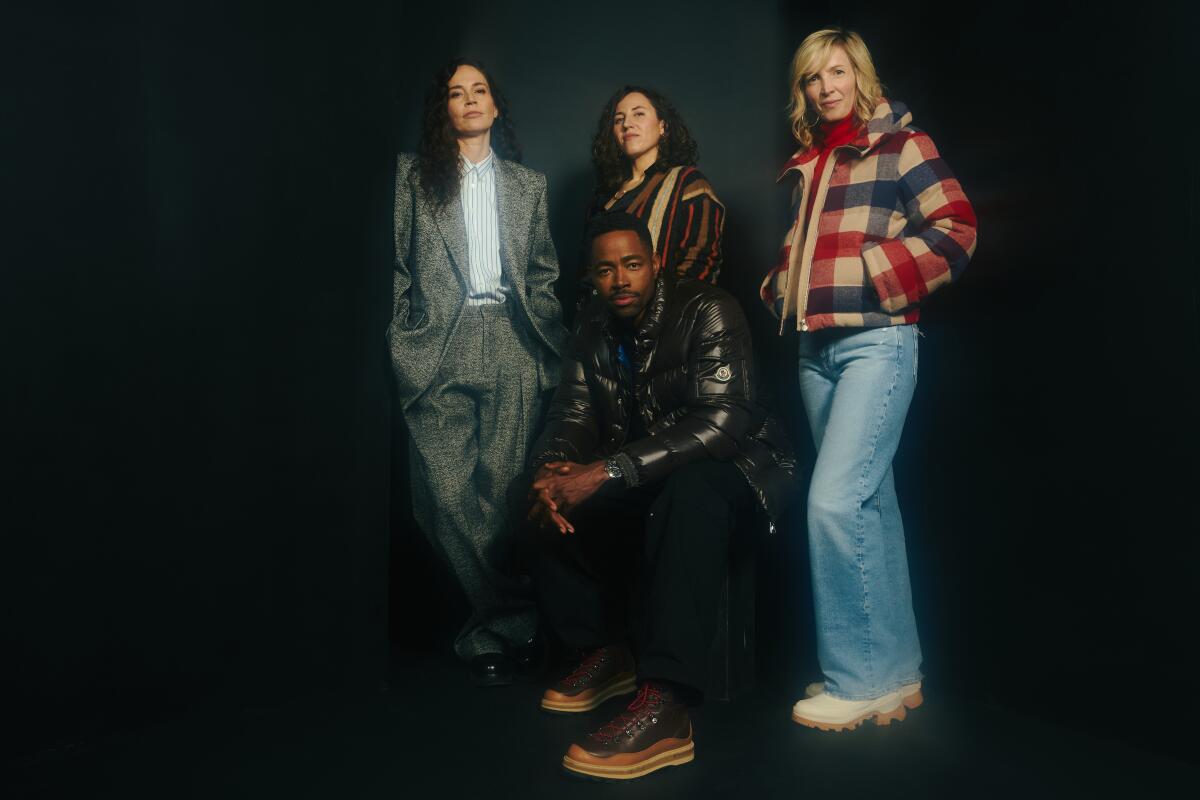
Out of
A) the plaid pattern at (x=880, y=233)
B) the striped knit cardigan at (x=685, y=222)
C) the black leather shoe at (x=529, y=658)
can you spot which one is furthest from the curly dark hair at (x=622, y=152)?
the black leather shoe at (x=529, y=658)

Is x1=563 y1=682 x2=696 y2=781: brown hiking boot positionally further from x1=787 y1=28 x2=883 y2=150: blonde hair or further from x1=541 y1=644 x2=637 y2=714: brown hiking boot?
x1=787 y1=28 x2=883 y2=150: blonde hair

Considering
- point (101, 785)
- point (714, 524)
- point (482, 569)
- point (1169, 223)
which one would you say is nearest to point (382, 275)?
point (482, 569)

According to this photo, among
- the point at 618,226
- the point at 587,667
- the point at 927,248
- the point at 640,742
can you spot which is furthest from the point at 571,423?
the point at 927,248

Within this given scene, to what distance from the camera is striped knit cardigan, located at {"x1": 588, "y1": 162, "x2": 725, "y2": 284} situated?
121 inches

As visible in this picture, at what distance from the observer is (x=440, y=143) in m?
3.22

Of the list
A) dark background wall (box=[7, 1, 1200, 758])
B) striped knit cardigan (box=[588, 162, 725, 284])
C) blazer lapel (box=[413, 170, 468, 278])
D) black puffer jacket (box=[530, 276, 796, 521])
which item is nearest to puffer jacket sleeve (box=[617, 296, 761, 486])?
black puffer jacket (box=[530, 276, 796, 521])

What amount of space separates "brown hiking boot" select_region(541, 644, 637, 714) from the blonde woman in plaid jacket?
0.51m

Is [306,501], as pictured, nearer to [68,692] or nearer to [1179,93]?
[68,692]

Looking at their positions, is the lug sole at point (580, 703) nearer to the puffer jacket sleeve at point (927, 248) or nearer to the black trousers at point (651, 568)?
the black trousers at point (651, 568)

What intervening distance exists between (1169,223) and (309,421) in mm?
2263

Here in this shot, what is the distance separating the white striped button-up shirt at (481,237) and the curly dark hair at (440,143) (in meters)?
0.05

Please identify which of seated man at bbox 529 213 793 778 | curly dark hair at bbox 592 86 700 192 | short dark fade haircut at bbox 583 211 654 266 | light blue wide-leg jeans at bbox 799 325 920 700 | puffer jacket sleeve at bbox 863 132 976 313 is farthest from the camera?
curly dark hair at bbox 592 86 700 192

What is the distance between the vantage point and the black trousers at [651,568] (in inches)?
94.2

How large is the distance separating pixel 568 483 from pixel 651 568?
0.98 ft
